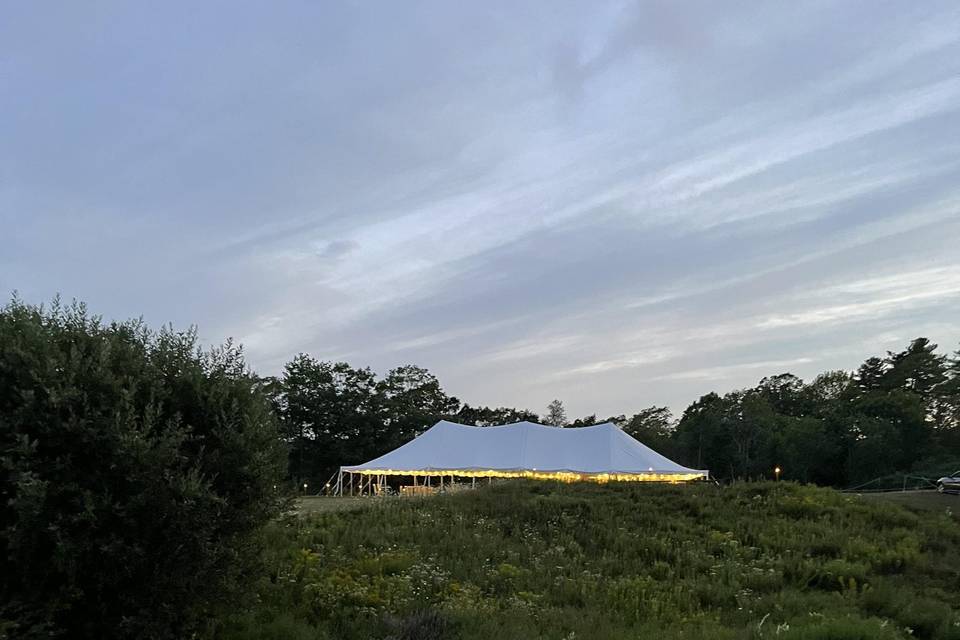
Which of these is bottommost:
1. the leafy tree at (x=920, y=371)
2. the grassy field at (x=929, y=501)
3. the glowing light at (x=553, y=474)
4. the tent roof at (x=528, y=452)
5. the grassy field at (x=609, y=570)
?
the grassy field at (x=929, y=501)

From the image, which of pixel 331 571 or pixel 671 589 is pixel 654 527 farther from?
pixel 331 571

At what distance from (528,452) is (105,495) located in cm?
2203

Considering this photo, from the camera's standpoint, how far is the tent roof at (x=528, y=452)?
79.2 ft

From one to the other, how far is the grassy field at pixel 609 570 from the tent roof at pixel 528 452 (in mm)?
10558

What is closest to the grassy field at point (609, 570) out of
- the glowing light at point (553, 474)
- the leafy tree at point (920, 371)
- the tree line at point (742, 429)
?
the glowing light at point (553, 474)

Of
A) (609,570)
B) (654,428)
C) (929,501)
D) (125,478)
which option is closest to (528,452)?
(929,501)

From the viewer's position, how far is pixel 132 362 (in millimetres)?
4395

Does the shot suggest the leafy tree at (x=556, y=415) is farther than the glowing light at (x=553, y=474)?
Yes

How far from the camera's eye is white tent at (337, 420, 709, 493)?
23781mm

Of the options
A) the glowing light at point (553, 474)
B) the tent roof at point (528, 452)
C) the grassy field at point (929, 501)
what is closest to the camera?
the grassy field at point (929, 501)

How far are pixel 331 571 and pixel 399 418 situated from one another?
43.3 metres

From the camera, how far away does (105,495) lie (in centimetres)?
386

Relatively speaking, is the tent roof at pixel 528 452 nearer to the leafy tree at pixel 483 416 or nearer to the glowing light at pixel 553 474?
the glowing light at pixel 553 474

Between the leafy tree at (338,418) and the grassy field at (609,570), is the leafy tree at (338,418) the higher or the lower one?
the higher one
